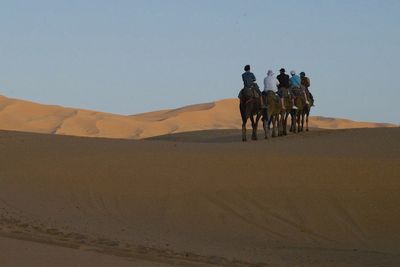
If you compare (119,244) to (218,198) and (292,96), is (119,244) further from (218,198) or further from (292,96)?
(292,96)

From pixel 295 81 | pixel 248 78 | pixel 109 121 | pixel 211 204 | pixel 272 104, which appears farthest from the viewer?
pixel 109 121

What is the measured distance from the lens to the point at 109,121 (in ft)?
227

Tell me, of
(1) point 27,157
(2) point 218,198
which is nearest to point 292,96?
(1) point 27,157

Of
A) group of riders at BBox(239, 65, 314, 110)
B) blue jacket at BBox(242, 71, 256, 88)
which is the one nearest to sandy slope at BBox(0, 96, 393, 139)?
group of riders at BBox(239, 65, 314, 110)

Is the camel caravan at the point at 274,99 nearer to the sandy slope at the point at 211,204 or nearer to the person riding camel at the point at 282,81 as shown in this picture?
the person riding camel at the point at 282,81

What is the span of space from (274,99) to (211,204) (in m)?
11.5

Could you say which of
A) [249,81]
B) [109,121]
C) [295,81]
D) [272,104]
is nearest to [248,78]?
[249,81]

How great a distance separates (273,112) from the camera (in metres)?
26.5

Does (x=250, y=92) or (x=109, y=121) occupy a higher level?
(x=250, y=92)

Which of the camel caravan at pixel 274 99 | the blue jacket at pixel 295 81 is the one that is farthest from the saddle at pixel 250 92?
the blue jacket at pixel 295 81

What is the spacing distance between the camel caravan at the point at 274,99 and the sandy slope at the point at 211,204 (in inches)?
Result: 165

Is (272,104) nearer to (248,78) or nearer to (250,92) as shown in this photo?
(250,92)

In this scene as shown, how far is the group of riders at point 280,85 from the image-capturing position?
24531mm

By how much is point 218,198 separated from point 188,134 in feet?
75.4
